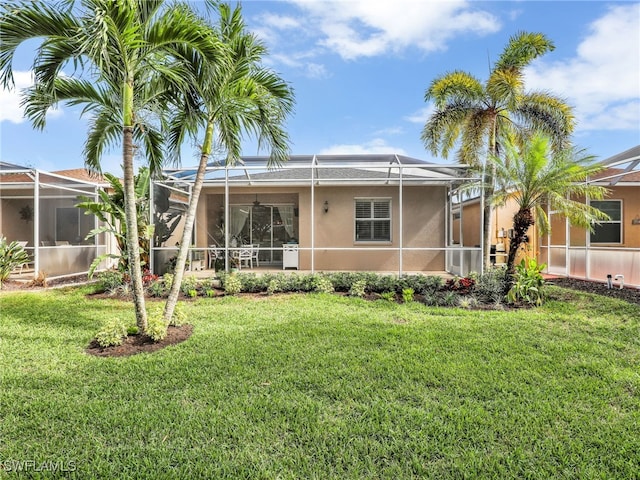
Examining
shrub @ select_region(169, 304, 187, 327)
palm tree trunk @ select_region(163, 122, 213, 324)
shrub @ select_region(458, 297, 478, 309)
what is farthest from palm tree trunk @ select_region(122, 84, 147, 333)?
shrub @ select_region(458, 297, 478, 309)

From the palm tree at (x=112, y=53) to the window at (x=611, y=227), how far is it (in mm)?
14509

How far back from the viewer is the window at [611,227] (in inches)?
510

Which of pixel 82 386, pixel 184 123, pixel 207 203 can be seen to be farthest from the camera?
pixel 207 203

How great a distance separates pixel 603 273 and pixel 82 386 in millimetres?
12700

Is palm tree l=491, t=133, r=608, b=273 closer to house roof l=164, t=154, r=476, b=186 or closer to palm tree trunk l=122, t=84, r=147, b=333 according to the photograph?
house roof l=164, t=154, r=476, b=186

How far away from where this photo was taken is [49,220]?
11.5 m

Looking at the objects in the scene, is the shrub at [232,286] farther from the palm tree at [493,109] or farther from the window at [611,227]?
the window at [611,227]

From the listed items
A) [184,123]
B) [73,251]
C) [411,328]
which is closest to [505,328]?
[411,328]

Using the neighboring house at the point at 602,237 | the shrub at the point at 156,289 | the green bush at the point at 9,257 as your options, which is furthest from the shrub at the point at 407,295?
the green bush at the point at 9,257

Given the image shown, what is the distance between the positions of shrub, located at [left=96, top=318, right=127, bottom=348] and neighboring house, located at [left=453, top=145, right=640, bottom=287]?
11120 millimetres

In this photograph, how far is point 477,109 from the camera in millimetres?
11266

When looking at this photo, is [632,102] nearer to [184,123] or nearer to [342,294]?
[342,294]

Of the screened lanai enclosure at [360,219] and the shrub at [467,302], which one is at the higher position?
the screened lanai enclosure at [360,219]

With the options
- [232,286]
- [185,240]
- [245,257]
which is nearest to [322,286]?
[232,286]
